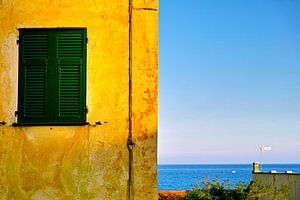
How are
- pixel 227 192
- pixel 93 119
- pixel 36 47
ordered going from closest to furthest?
1. pixel 93 119
2. pixel 36 47
3. pixel 227 192

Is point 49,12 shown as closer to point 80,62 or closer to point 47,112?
point 80,62

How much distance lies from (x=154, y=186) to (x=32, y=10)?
9.78 feet

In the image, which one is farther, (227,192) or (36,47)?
(227,192)

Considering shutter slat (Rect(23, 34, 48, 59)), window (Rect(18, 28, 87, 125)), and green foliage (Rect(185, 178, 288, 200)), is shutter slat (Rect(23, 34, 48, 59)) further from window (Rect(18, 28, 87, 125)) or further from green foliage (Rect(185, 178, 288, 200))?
green foliage (Rect(185, 178, 288, 200))

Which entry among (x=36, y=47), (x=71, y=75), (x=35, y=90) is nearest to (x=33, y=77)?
(x=35, y=90)

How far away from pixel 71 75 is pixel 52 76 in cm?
27

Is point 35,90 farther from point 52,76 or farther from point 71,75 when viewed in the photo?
point 71,75

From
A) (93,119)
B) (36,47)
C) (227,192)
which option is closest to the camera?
(93,119)

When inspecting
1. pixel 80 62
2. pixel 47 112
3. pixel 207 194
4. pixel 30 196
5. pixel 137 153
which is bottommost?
pixel 207 194

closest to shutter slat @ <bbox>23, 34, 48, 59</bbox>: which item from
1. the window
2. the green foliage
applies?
the window

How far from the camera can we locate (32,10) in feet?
27.4

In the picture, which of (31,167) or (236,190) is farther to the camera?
(236,190)

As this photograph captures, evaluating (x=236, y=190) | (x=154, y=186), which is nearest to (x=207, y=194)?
(x=236, y=190)

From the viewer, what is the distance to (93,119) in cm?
819
